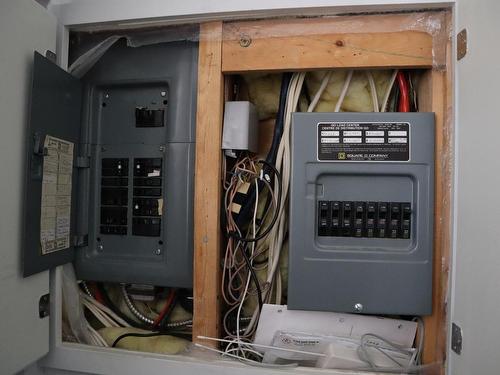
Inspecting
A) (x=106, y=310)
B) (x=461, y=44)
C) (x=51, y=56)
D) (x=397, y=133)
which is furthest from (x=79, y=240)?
(x=461, y=44)

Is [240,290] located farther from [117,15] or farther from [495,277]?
[117,15]

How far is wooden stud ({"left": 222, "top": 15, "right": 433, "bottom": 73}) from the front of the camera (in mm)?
768

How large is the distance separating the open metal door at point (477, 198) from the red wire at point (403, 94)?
0.49 feet

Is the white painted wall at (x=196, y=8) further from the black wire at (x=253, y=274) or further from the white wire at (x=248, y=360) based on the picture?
the white wire at (x=248, y=360)

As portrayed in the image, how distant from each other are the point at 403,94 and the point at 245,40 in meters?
0.52

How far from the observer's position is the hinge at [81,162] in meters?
0.90

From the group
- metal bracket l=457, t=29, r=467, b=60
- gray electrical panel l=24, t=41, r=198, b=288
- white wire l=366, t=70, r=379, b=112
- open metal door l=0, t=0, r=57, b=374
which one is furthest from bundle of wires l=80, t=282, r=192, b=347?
metal bracket l=457, t=29, r=467, b=60

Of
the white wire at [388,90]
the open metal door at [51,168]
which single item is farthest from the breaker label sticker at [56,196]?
the white wire at [388,90]

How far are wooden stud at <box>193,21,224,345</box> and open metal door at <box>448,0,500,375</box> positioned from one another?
0.65 meters

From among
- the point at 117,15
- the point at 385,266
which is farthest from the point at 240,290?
the point at 117,15

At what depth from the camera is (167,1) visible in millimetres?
Result: 793

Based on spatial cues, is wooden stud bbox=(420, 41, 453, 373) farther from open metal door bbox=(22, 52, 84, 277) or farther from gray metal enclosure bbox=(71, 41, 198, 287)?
open metal door bbox=(22, 52, 84, 277)

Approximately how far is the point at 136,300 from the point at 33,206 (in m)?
0.49

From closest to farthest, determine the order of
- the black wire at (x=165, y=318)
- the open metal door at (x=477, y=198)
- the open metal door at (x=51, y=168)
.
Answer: the open metal door at (x=477, y=198) → the open metal door at (x=51, y=168) → the black wire at (x=165, y=318)
